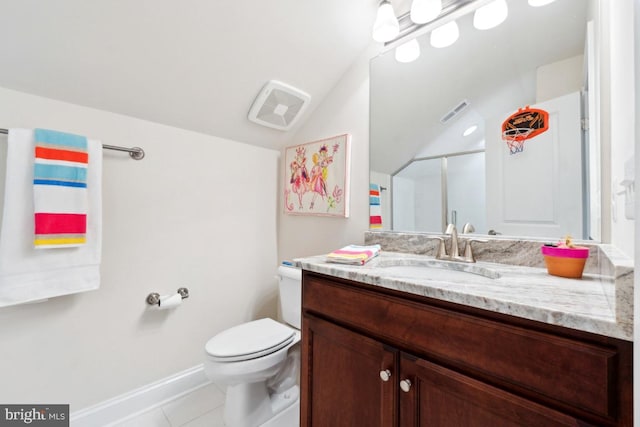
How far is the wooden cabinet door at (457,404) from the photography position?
1.84 ft

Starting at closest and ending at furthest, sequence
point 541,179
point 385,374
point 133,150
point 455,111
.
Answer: point 385,374, point 541,179, point 455,111, point 133,150

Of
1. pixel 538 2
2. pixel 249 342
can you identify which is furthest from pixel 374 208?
pixel 538 2

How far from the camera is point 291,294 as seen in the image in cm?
162

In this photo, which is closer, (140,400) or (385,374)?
(385,374)

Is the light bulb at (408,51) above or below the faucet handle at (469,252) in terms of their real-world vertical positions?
above

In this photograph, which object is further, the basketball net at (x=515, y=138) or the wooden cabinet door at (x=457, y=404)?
the basketball net at (x=515, y=138)

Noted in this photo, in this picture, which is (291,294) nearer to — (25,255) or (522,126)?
(25,255)

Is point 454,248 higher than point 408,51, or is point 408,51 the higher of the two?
point 408,51

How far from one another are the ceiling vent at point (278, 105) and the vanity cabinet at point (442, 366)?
3.80 feet

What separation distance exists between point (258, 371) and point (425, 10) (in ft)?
6.15

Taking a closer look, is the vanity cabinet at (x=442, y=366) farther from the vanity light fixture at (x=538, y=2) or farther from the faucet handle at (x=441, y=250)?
the vanity light fixture at (x=538, y=2)

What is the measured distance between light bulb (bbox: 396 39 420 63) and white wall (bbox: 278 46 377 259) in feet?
0.58

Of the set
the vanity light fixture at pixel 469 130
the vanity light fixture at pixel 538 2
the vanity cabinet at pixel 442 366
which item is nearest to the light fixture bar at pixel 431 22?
the vanity light fixture at pixel 538 2

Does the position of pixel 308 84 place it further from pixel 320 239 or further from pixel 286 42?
pixel 320 239
